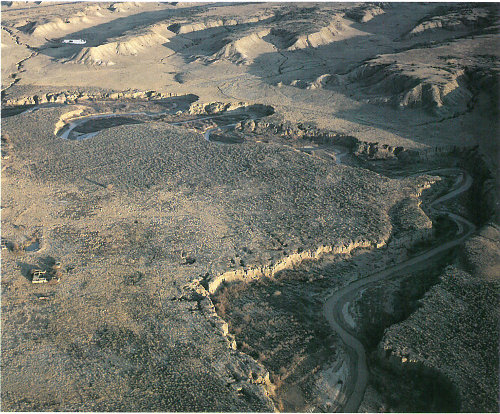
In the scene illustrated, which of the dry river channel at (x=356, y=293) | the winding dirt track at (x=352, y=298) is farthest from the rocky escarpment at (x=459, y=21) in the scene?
the winding dirt track at (x=352, y=298)

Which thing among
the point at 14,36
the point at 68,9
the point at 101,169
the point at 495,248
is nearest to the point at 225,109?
the point at 101,169

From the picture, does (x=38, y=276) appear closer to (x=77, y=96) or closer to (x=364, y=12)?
(x=77, y=96)

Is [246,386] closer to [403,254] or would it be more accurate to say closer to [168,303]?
[168,303]

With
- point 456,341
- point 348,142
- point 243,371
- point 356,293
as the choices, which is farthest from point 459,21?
point 243,371

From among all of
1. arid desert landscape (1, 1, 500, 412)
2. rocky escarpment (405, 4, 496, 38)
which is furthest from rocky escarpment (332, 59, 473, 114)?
rocky escarpment (405, 4, 496, 38)

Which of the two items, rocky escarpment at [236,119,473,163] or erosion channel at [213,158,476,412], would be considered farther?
rocky escarpment at [236,119,473,163]

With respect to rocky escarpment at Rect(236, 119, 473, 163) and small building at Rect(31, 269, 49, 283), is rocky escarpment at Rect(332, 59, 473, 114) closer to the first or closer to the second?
rocky escarpment at Rect(236, 119, 473, 163)

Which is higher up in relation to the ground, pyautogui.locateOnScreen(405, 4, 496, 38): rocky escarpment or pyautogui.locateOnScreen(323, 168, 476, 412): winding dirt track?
pyautogui.locateOnScreen(405, 4, 496, 38): rocky escarpment
